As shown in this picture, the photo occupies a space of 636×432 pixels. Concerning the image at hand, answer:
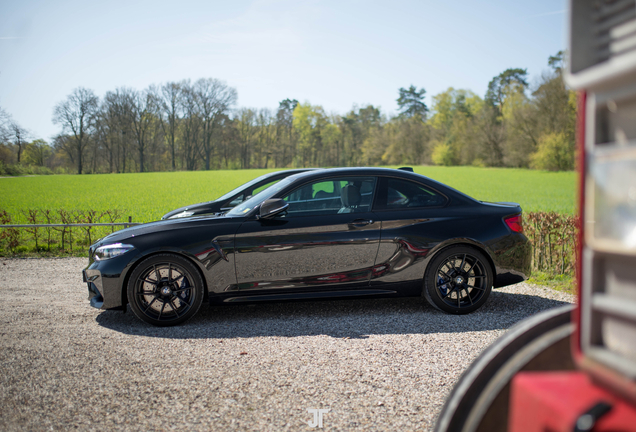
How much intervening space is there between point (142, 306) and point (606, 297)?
467cm

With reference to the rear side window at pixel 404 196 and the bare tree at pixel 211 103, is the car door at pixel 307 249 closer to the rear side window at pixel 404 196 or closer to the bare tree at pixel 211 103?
the rear side window at pixel 404 196

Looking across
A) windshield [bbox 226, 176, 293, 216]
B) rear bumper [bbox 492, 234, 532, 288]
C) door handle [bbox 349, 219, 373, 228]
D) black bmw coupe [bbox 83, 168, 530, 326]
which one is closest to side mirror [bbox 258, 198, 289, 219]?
black bmw coupe [bbox 83, 168, 530, 326]

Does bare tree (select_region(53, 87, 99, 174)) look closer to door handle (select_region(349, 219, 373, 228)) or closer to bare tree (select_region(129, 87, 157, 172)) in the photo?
bare tree (select_region(129, 87, 157, 172))

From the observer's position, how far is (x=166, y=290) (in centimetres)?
504

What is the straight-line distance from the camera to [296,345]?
14.4ft

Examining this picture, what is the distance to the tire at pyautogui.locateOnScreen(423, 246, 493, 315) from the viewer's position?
5.37 metres

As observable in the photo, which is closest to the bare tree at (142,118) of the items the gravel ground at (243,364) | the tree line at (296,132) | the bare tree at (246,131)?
the tree line at (296,132)

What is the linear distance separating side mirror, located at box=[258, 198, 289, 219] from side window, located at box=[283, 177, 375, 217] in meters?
0.23

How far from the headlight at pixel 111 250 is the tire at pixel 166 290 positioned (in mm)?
236

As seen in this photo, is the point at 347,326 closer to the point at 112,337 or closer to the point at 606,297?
the point at 112,337

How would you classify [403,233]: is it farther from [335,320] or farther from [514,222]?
[514,222]

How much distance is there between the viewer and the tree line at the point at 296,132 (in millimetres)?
53000

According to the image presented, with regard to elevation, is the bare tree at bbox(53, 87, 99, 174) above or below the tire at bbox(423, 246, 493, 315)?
above

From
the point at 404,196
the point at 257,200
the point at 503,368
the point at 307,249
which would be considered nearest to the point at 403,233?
the point at 404,196
